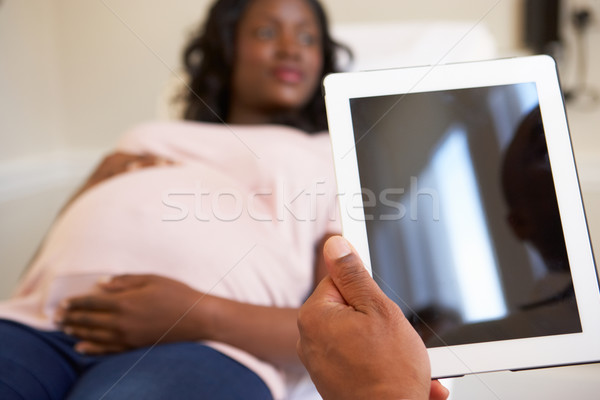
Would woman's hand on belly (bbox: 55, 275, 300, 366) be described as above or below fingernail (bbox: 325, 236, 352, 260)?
below

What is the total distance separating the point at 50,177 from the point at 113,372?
137 cm

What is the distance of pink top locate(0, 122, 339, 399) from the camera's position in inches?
29.3

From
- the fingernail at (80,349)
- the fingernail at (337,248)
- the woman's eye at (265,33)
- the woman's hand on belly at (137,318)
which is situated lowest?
the fingernail at (80,349)

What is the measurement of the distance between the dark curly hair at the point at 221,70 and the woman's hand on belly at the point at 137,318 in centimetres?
52

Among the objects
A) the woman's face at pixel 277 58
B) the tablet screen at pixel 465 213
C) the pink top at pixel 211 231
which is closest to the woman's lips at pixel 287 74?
the woman's face at pixel 277 58

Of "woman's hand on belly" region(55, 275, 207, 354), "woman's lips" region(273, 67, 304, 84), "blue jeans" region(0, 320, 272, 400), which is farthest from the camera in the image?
"woman's lips" region(273, 67, 304, 84)

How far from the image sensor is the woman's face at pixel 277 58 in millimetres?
1091

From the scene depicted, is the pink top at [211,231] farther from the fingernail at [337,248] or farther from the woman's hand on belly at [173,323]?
the fingernail at [337,248]

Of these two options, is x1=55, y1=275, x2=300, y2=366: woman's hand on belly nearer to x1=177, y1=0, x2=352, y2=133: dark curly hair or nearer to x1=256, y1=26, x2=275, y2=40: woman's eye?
x1=177, y1=0, x2=352, y2=133: dark curly hair

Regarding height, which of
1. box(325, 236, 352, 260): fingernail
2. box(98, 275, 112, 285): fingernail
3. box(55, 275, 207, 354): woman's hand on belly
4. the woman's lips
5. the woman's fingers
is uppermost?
the woman's lips

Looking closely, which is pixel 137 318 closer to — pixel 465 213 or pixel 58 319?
pixel 58 319

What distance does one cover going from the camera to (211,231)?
2.57 feet

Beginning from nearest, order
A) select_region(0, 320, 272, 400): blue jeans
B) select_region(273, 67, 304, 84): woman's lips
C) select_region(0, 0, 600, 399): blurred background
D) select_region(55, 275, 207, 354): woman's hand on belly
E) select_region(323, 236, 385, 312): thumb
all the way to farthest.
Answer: select_region(323, 236, 385, 312): thumb < select_region(0, 320, 272, 400): blue jeans < select_region(55, 275, 207, 354): woman's hand on belly < select_region(273, 67, 304, 84): woman's lips < select_region(0, 0, 600, 399): blurred background

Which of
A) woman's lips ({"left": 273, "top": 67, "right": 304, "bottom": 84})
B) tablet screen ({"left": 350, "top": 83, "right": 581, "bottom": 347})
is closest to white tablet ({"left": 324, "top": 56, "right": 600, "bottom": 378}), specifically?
tablet screen ({"left": 350, "top": 83, "right": 581, "bottom": 347})
